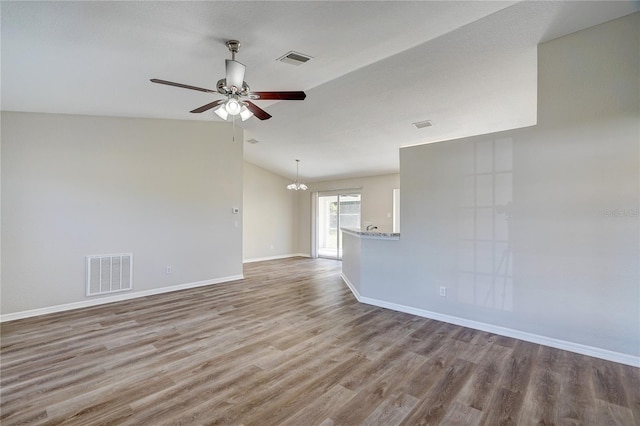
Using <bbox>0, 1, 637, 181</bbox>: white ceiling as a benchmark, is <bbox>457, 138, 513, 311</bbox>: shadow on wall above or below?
below

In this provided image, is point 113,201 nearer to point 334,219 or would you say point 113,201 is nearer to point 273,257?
point 273,257

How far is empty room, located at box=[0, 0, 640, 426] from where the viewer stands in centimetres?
224

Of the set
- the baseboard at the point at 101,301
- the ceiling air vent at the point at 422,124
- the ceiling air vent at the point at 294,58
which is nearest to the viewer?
the ceiling air vent at the point at 294,58

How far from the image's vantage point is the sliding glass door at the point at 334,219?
8.76 m

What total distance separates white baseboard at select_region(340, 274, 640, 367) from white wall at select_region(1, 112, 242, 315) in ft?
10.7

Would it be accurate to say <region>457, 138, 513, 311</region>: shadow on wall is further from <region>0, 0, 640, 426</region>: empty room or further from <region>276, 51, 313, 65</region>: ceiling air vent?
<region>276, 51, 313, 65</region>: ceiling air vent

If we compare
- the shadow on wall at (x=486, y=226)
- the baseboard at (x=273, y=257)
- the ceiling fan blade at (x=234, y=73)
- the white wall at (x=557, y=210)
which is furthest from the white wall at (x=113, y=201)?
the shadow on wall at (x=486, y=226)

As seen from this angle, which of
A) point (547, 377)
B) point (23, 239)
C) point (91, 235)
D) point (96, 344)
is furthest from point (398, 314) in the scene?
point (23, 239)

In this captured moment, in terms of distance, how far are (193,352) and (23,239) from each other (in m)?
3.02

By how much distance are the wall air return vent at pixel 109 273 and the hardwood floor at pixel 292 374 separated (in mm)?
562

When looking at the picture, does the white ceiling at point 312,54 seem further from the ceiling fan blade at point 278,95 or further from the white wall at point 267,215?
the white wall at point 267,215

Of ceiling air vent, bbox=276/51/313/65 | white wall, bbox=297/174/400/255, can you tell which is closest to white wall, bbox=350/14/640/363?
ceiling air vent, bbox=276/51/313/65

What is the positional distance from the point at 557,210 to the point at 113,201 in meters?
5.82

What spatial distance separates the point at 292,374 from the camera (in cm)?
249
